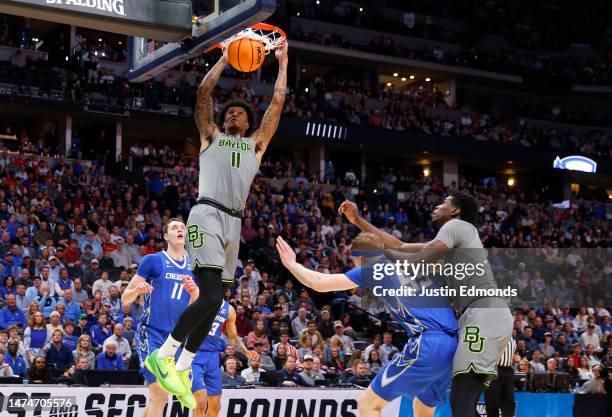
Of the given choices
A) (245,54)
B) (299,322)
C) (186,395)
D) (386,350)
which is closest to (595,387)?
(386,350)

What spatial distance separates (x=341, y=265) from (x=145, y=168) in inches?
322

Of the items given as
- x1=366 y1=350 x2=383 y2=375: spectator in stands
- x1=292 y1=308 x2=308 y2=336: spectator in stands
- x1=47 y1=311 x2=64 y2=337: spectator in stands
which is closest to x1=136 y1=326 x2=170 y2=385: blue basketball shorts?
x1=47 y1=311 x2=64 y2=337: spectator in stands

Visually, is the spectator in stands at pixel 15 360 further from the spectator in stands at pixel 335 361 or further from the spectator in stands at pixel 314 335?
the spectator in stands at pixel 335 361

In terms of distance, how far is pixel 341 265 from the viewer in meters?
24.7

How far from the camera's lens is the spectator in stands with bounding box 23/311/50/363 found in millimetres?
15727

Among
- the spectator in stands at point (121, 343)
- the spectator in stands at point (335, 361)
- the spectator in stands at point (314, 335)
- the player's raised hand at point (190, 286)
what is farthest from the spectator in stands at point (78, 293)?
the player's raised hand at point (190, 286)

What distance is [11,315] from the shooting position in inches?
660

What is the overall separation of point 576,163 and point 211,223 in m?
35.8

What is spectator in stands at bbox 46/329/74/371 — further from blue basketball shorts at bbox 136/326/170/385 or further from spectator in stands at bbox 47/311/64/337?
blue basketball shorts at bbox 136/326/170/385

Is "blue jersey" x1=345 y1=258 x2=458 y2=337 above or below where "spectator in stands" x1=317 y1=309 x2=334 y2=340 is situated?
above

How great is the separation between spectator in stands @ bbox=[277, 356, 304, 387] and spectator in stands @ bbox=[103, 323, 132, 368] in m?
2.58

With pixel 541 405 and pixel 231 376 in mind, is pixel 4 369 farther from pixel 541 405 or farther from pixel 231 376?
pixel 541 405

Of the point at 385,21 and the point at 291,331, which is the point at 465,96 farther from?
the point at 291,331

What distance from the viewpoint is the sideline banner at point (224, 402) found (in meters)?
12.5
